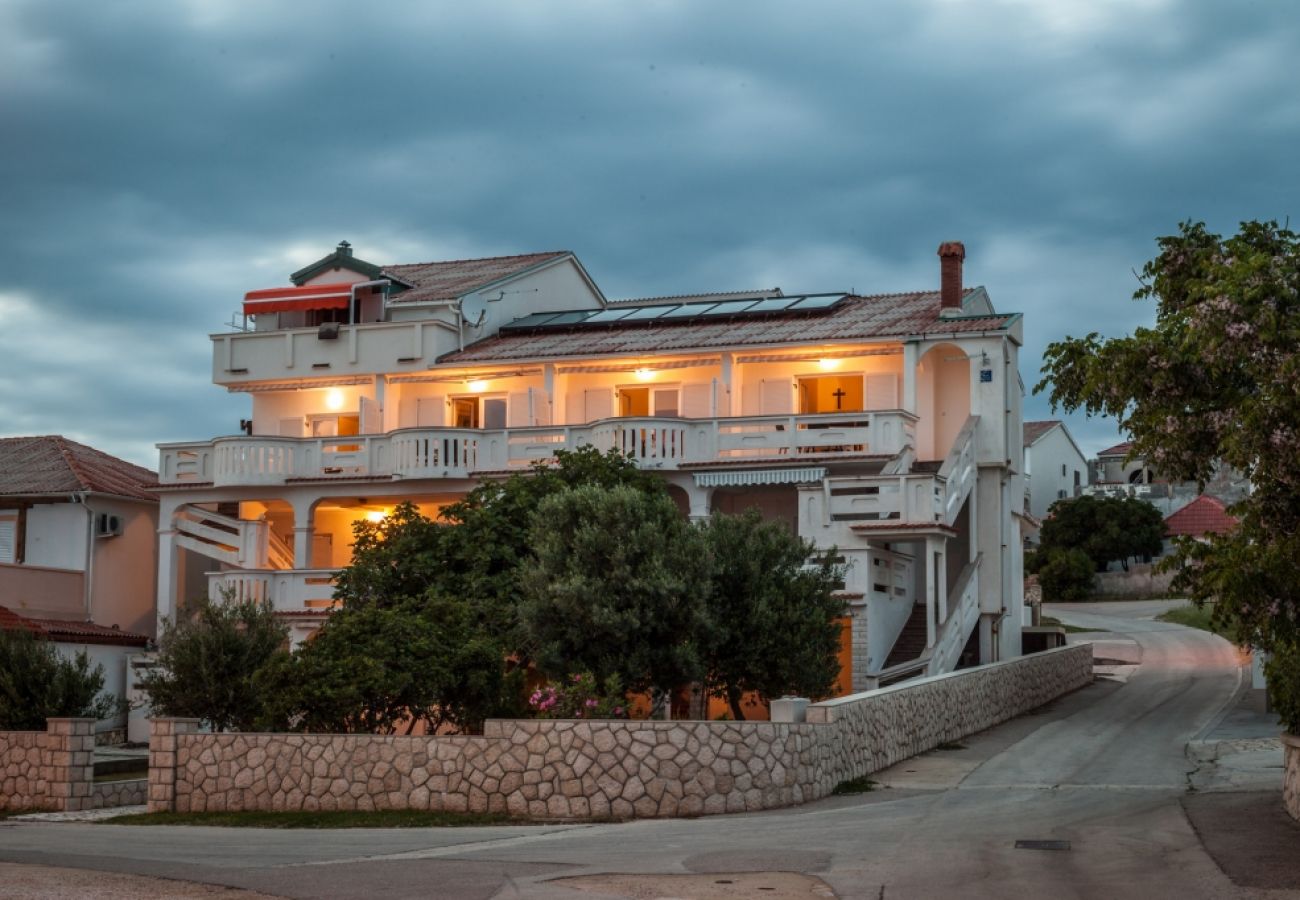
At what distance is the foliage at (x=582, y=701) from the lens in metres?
22.1

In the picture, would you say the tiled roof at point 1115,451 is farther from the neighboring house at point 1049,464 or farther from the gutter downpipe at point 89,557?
the gutter downpipe at point 89,557

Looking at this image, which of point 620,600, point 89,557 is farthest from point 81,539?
point 620,600

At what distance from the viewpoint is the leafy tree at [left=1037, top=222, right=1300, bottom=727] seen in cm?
1528

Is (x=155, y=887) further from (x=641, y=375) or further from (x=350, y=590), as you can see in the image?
(x=641, y=375)

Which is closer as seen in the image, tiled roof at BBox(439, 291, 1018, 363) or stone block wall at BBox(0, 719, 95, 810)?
stone block wall at BBox(0, 719, 95, 810)

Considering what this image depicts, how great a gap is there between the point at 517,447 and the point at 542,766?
16.1 metres

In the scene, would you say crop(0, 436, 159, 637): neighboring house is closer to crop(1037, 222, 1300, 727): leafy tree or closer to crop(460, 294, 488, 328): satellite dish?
crop(460, 294, 488, 328): satellite dish

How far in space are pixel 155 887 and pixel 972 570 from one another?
22602 mm

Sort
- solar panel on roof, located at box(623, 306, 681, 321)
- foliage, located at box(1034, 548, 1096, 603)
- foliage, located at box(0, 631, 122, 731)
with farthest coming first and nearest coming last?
foliage, located at box(1034, 548, 1096, 603), solar panel on roof, located at box(623, 306, 681, 321), foliage, located at box(0, 631, 122, 731)

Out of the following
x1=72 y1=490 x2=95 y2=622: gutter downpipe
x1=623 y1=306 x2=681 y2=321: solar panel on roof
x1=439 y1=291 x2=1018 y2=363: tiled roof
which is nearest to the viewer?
x1=439 y1=291 x2=1018 y2=363: tiled roof

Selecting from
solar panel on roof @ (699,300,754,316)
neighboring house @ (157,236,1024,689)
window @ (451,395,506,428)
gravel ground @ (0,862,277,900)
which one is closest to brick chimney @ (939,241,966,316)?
neighboring house @ (157,236,1024,689)

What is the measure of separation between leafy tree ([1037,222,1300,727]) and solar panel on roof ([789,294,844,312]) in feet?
68.6

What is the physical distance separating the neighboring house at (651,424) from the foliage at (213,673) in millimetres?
8019

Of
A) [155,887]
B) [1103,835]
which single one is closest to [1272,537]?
[1103,835]
